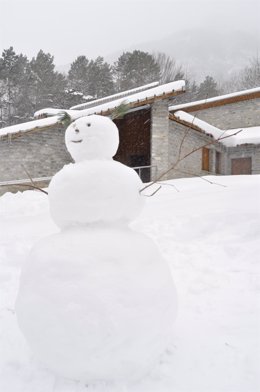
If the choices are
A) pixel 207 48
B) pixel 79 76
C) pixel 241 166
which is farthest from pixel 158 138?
pixel 207 48

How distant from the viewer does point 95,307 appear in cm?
184

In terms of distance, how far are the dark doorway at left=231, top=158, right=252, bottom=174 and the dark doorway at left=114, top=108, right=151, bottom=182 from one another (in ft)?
16.6

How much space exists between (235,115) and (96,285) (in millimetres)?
16141

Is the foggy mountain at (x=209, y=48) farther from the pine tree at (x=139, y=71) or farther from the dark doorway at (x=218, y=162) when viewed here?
the dark doorway at (x=218, y=162)

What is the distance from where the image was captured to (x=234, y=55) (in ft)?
272

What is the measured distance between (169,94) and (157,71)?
16616 mm

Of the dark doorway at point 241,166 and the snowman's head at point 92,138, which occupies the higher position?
the snowman's head at point 92,138

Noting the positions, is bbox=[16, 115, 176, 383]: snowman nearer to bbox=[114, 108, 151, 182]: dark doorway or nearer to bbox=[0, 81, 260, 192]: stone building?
bbox=[0, 81, 260, 192]: stone building

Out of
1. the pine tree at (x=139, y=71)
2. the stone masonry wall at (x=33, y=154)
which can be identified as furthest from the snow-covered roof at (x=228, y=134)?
the pine tree at (x=139, y=71)

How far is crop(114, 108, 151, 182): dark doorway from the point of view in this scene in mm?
12523

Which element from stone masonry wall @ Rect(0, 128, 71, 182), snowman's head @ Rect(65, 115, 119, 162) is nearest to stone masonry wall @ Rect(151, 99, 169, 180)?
stone masonry wall @ Rect(0, 128, 71, 182)

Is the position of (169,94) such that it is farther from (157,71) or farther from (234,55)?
(234,55)

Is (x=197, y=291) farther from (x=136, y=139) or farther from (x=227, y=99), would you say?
(x=227, y=99)

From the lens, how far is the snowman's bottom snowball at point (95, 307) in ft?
6.04
